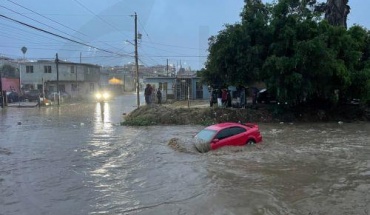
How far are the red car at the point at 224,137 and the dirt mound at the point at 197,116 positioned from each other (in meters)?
10.2

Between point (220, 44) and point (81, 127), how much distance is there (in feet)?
37.2

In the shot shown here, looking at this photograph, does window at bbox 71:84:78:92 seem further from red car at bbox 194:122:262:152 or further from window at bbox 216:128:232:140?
window at bbox 216:128:232:140

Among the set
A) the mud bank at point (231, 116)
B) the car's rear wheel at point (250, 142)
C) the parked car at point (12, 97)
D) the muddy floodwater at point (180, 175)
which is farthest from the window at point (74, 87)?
the car's rear wheel at point (250, 142)

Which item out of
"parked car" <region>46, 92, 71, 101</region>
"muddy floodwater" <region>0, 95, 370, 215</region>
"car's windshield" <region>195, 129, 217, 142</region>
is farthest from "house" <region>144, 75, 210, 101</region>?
"car's windshield" <region>195, 129, 217, 142</region>

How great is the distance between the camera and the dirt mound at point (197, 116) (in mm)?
28750

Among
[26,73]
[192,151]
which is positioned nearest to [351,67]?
[192,151]

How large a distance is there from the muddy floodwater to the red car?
35 centimetres

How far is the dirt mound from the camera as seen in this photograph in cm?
2875

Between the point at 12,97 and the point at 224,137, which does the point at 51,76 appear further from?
the point at 224,137

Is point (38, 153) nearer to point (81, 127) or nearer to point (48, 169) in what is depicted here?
point (48, 169)

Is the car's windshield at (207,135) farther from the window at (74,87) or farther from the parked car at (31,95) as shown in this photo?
the window at (74,87)

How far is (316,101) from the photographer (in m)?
31.2

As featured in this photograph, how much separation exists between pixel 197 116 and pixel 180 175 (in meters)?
15.1

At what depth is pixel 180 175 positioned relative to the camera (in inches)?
558
